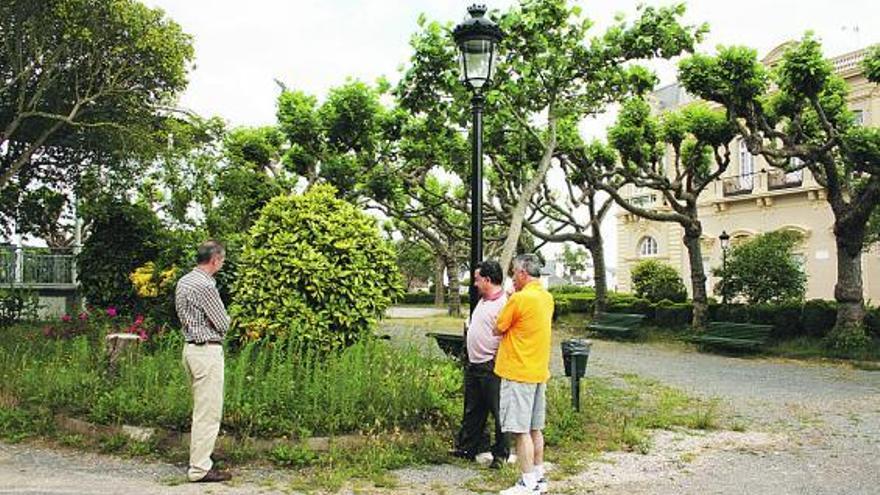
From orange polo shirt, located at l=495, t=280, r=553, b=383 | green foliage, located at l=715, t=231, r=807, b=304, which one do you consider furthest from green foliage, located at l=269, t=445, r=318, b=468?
green foliage, located at l=715, t=231, r=807, b=304

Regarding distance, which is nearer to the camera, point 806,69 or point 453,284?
point 806,69

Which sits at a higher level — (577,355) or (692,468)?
(577,355)

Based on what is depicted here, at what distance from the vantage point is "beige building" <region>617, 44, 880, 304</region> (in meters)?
29.1

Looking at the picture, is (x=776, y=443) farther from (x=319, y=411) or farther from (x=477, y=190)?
(x=319, y=411)

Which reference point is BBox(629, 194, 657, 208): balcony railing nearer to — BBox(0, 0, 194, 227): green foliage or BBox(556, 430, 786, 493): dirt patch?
BBox(0, 0, 194, 227): green foliage

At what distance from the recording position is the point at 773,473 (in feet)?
21.2

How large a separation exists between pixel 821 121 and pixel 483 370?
1344 cm

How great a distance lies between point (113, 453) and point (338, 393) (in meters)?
2.09

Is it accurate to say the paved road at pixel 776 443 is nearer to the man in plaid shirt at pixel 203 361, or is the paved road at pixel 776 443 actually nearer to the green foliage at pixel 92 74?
the man in plaid shirt at pixel 203 361

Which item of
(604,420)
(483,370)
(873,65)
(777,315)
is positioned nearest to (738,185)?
(777,315)

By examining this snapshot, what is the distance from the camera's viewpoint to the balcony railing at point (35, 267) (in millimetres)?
19797

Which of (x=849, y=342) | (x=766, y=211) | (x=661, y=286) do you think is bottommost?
(x=849, y=342)

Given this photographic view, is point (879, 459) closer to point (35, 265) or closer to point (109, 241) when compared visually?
point (109, 241)

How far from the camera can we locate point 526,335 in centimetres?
571
